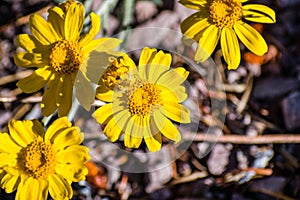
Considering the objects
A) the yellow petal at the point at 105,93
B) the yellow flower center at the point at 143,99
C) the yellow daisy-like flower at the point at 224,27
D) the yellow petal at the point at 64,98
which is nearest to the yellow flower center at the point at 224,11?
the yellow daisy-like flower at the point at 224,27

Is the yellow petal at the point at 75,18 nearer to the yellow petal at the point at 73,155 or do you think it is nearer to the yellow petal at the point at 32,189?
the yellow petal at the point at 73,155

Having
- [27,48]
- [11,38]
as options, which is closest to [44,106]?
[27,48]

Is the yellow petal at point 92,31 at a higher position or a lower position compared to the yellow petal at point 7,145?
higher

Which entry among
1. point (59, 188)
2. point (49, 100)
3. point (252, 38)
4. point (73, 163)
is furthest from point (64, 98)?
point (252, 38)

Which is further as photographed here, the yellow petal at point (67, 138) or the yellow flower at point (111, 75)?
the yellow petal at point (67, 138)

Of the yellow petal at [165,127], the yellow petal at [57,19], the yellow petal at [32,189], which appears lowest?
the yellow petal at [32,189]

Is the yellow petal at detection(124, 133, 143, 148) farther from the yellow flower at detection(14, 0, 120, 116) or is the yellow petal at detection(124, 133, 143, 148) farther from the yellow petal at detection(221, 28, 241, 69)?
the yellow petal at detection(221, 28, 241, 69)

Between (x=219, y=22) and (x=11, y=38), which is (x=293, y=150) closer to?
(x=219, y=22)
